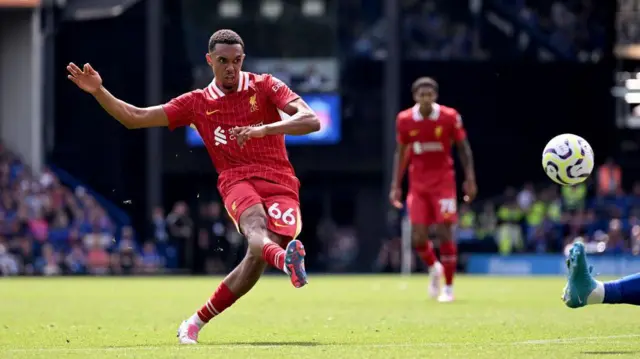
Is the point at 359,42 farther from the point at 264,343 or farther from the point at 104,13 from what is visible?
the point at 264,343

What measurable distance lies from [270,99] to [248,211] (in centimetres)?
90

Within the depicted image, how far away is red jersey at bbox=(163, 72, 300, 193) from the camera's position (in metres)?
10.1

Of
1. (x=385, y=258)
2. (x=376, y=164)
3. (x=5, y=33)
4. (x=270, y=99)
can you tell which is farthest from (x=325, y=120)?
(x=270, y=99)

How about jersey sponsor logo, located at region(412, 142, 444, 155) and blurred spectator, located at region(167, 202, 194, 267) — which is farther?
blurred spectator, located at region(167, 202, 194, 267)

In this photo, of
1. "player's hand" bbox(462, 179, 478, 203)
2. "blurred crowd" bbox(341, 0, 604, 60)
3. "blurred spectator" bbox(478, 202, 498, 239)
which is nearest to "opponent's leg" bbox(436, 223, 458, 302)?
"player's hand" bbox(462, 179, 478, 203)

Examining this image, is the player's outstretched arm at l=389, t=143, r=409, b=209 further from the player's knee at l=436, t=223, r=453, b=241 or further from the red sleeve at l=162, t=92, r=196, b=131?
the red sleeve at l=162, t=92, r=196, b=131

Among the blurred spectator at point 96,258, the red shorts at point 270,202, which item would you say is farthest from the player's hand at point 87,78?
the blurred spectator at point 96,258

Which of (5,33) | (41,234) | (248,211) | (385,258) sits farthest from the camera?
(5,33)

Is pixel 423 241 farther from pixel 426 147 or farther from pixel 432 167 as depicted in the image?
pixel 426 147

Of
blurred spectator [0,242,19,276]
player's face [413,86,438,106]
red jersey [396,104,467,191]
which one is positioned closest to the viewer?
player's face [413,86,438,106]

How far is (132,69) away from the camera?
119 ft

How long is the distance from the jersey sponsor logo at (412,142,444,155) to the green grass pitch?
1791 mm

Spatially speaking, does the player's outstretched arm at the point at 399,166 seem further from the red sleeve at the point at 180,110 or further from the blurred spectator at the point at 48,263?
the blurred spectator at the point at 48,263

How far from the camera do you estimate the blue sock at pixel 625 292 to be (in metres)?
8.84
